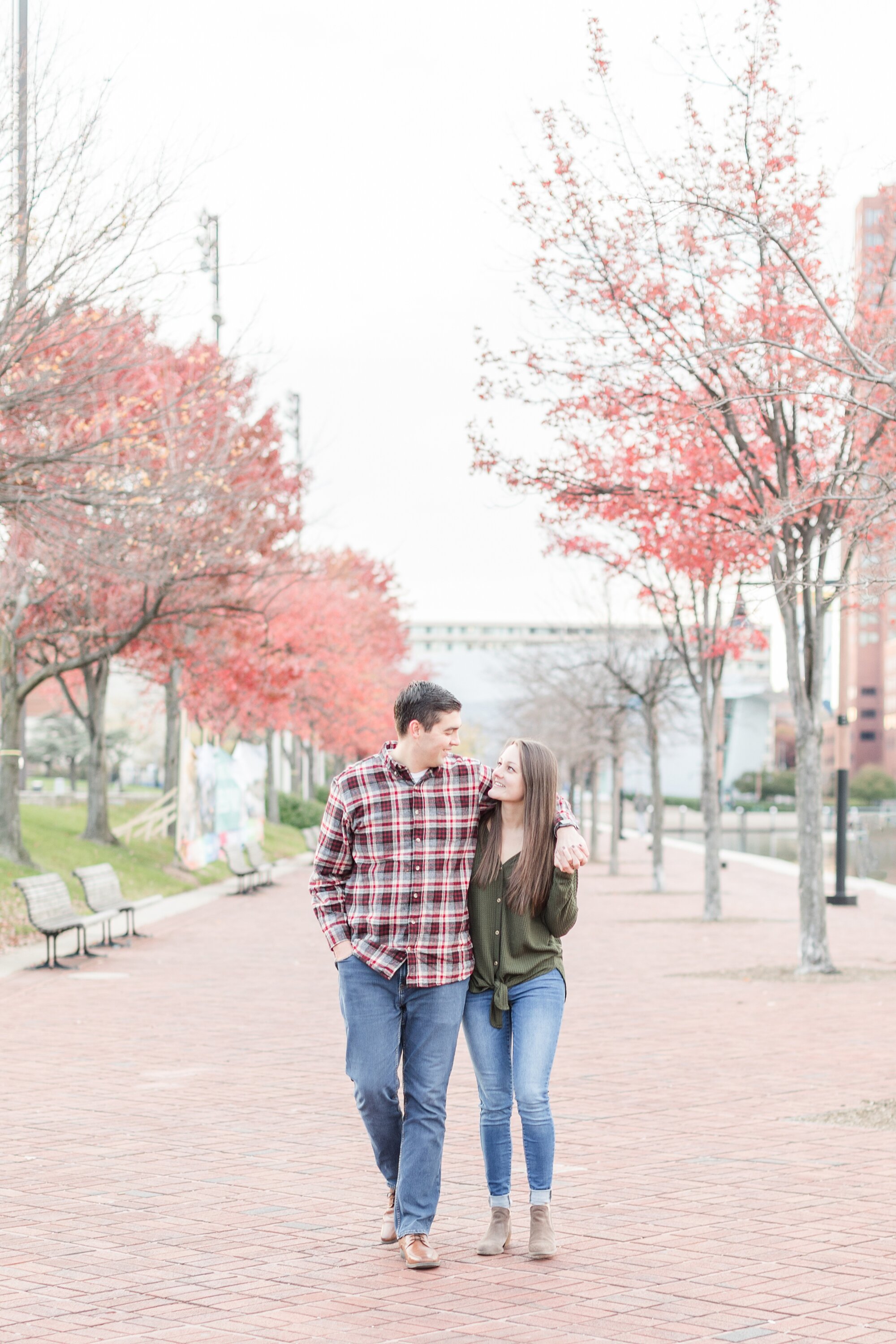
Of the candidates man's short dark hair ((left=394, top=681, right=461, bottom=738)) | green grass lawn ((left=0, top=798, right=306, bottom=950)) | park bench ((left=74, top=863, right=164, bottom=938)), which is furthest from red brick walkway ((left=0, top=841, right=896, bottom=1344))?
green grass lawn ((left=0, top=798, right=306, bottom=950))

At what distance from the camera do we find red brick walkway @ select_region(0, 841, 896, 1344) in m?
4.78

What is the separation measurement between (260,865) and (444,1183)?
24172 mm

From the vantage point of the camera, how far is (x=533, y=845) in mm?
5207

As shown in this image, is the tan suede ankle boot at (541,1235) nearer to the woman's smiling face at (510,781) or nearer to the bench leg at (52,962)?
the woman's smiling face at (510,781)

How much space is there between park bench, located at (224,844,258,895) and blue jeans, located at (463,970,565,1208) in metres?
20.6

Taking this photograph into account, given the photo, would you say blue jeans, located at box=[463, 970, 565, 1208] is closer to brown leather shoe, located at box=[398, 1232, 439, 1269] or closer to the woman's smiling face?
brown leather shoe, located at box=[398, 1232, 439, 1269]

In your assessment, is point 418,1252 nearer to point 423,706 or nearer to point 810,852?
point 423,706

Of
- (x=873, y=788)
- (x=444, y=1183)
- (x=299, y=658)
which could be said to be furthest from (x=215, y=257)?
(x=873, y=788)

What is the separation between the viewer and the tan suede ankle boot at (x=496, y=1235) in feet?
17.7

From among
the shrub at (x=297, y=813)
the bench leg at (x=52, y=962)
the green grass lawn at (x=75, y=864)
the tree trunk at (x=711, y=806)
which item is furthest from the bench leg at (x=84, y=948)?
the shrub at (x=297, y=813)

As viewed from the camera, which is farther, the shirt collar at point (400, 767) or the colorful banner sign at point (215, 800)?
the colorful banner sign at point (215, 800)

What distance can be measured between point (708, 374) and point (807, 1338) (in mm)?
11650

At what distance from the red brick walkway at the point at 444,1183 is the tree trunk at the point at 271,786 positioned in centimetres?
3043

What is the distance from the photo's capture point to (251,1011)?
12320 mm
